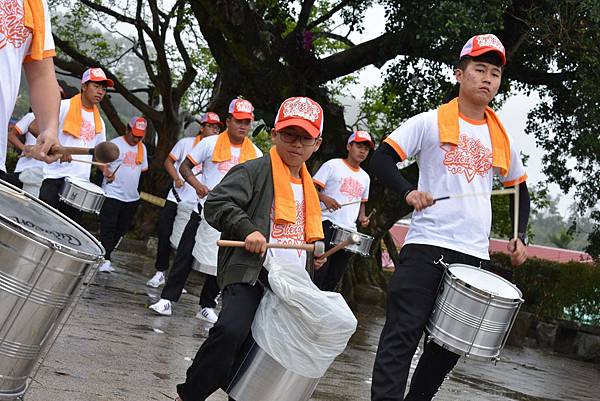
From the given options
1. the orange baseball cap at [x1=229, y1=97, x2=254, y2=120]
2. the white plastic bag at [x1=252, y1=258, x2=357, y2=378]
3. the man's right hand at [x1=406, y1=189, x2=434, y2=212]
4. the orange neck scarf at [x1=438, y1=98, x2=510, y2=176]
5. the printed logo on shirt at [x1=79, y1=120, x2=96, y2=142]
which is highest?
the orange neck scarf at [x1=438, y1=98, x2=510, y2=176]

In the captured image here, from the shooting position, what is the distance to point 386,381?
4.71 meters

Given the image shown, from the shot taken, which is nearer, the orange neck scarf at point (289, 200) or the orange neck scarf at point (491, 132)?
the orange neck scarf at point (289, 200)

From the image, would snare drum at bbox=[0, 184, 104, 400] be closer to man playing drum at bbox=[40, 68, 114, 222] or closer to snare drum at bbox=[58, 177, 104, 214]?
man playing drum at bbox=[40, 68, 114, 222]

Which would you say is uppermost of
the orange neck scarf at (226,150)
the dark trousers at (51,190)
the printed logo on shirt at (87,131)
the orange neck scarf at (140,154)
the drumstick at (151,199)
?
the orange neck scarf at (226,150)

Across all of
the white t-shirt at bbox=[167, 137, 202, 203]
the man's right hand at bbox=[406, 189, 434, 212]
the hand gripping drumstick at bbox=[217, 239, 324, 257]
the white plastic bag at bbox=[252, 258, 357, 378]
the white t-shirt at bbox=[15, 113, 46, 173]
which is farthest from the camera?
the white t-shirt at bbox=[167, 137, 202, 203]

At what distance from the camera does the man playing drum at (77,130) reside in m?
9.07

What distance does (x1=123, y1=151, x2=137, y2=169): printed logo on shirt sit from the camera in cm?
1207

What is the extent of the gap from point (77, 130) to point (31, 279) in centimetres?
608

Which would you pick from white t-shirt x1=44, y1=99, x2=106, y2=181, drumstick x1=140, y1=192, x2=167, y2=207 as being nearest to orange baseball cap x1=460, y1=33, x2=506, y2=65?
white t-shirt x1=44, y1=99, x2=106, y2=181

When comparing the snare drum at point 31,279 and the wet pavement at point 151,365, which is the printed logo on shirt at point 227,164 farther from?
the snare drum at point 31,279

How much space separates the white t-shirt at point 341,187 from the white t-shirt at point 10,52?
259 inches

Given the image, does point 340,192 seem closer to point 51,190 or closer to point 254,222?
point 51,190

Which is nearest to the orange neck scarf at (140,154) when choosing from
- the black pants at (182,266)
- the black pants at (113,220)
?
the black pants at (113,220)

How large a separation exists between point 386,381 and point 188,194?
6360mm
